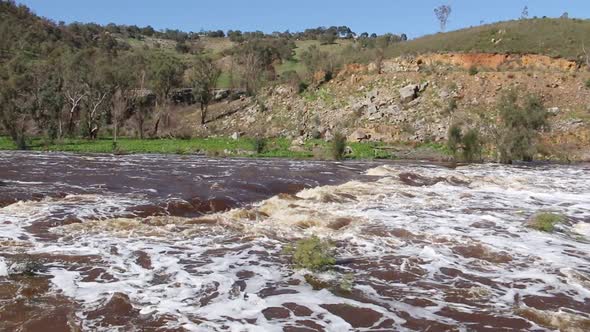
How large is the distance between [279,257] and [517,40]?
50193 mm

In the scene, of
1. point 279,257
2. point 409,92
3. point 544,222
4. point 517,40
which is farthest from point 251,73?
point 279,257

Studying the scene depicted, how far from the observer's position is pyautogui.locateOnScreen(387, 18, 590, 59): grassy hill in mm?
51156

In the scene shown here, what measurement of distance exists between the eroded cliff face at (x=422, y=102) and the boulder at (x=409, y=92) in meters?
0.09

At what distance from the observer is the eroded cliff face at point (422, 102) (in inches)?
1623

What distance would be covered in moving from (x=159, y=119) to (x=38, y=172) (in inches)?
1051

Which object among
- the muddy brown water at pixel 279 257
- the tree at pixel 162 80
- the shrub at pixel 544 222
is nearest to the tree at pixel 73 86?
the tree at pixel 162 80

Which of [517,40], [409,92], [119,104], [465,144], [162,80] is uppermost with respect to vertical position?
[517,40]

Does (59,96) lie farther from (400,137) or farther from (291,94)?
(400,137)

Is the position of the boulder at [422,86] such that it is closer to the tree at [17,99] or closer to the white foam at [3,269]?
the tree at [17,99]

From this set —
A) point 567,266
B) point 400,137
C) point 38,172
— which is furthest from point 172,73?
point 567,266

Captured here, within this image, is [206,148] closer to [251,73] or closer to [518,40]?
[251,73]

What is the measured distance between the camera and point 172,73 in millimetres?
54875

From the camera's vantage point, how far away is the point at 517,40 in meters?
54.2

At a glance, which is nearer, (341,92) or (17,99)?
(17,99)
